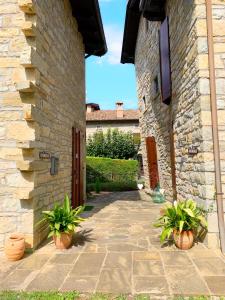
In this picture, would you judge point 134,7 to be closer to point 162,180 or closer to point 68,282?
point 162,180

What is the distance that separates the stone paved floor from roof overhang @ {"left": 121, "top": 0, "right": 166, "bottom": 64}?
18.8 ft

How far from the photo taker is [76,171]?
26.4ft

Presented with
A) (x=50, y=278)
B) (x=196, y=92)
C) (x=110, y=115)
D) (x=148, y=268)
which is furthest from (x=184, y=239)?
(x=110, y=115)

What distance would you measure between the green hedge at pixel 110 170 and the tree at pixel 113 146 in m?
4.99

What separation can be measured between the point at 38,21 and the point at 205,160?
3590 millimetres

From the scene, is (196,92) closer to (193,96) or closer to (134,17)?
(193,96)

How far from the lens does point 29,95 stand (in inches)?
170

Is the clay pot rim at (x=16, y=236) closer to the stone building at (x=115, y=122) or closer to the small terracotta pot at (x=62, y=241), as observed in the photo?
the small terracotta pot at (x=62, y=241)

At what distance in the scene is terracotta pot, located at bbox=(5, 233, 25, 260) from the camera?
390 cm

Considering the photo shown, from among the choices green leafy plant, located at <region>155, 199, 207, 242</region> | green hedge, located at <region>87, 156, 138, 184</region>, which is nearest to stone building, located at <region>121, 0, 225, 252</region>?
green leafy plant, located at <region>155, 199, 207, 242</region>

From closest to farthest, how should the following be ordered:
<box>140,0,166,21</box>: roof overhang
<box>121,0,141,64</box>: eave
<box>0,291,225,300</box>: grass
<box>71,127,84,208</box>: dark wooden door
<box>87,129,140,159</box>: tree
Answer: <box>0,291,225,300</box>: grass → <box>140,0,166,21</box>: roof overhang → <box>71,127,84,208</box>: dark wooden door → <box>121,0,141,64</box>: eave → <box>87,129,140,159</box>: tree

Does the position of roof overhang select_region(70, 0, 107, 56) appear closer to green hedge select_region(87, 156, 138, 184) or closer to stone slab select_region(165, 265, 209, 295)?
stone slab select_region(165, 265, 209, 295)

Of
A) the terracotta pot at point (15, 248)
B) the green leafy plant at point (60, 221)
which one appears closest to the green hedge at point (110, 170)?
the green leafy plant at point (60, 221)

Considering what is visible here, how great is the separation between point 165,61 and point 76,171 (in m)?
3.90
